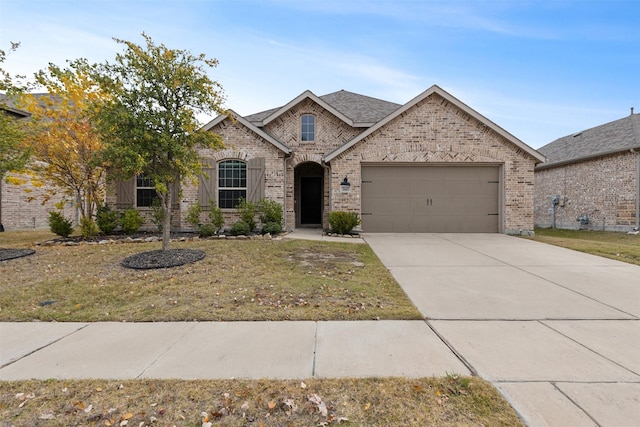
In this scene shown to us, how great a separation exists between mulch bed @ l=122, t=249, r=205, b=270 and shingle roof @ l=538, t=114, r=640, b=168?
18147 mm

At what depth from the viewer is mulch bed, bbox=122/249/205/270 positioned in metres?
6.47

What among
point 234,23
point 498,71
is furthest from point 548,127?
point 234,23

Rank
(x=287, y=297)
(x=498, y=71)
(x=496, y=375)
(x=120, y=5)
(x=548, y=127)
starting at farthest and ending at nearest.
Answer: (x=548, y=127) → (x=498, y=71) → (x=120, y=5) → (x=287, y=297) → (x=496, y=375)

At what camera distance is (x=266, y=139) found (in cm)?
1186

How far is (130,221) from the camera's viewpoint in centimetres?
1105

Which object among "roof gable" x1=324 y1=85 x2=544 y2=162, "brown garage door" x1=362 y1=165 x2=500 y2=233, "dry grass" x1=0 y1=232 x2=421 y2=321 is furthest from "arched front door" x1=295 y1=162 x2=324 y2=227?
"dry grass" x1=0 y1=232 x2=421 y2=321

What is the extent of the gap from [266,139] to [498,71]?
1195 centimetres

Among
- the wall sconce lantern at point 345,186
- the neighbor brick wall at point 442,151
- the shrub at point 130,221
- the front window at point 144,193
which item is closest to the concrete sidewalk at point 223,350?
the shrub at point 130,221

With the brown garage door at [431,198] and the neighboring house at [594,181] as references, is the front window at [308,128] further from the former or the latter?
the neighboring house at [594,181]

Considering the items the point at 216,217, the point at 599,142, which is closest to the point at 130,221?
the point at 216,217

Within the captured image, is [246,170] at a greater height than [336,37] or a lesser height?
lesser

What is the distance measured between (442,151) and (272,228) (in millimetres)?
7316

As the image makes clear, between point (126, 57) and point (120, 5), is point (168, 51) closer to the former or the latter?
point (126, 57)

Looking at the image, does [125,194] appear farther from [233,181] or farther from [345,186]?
[345,186]
